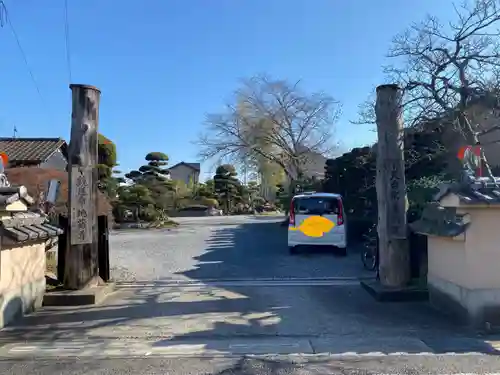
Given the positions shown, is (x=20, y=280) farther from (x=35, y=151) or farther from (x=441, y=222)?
(x=35, y=151)

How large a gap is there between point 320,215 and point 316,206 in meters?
0.27

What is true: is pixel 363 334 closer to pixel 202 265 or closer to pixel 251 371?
pixel 251 371

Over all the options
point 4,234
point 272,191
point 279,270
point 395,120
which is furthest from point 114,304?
point 272,191

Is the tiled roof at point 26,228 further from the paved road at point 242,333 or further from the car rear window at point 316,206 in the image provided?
the car rear window at point 316,206

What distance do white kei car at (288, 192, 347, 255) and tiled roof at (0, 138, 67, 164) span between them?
46.4 ft

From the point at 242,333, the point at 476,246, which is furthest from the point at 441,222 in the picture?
the point at 242,333

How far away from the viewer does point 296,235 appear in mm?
12445

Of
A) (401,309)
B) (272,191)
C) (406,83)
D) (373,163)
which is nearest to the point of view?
(401,309)

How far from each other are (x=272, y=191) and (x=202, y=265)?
132 feet

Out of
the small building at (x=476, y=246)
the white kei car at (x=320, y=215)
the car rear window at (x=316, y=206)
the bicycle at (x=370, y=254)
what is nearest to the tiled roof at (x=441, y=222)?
the small building at (x=476, y=246)

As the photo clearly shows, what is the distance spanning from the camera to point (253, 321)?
6.33m

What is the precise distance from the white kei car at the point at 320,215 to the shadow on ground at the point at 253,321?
3.63 meters

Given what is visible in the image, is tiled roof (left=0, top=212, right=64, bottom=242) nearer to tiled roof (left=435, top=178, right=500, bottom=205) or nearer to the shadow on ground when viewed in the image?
the shadow on ground

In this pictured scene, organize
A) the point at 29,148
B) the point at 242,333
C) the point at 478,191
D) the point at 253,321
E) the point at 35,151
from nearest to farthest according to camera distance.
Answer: the point at 242,333
the point at 478,191
the point at 253,321
the point at 35,151
the point at 29,148
